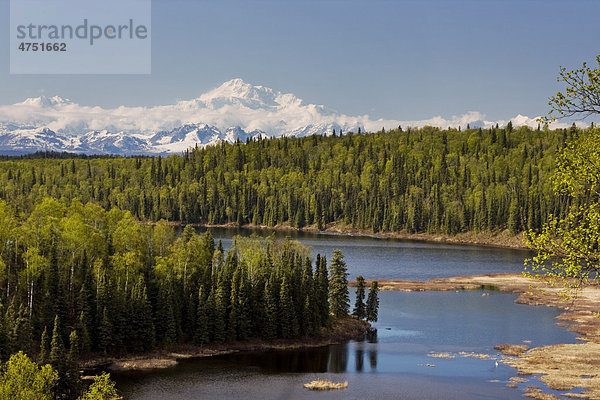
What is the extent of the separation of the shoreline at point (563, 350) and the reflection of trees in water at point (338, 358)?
21.2m

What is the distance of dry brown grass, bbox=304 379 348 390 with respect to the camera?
77.0 meters

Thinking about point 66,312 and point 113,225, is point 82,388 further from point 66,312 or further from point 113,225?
point 113,225

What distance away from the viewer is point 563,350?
93.2 m

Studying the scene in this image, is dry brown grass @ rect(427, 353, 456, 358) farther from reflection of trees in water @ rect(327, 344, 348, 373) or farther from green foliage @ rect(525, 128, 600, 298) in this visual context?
green foliage @ rect(525, 128, 600, 298)

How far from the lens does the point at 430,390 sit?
76.4 m

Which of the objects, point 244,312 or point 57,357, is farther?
point 244,312

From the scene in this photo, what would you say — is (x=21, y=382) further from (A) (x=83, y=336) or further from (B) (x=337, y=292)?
(B) (x=337, y=292)

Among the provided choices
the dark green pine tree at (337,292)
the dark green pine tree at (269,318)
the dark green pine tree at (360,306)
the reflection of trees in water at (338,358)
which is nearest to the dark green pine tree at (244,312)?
the dark green pine tree at (269,318)

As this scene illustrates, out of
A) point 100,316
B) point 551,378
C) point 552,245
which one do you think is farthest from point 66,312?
point 552,245

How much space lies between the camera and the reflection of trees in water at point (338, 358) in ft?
284

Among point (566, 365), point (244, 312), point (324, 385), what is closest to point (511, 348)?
point (566, 365)

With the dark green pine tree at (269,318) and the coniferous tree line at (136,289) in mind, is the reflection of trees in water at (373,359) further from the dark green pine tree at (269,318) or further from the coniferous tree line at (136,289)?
the dark green pine tree at (269,318)

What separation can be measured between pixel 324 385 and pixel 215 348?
21.2 metres

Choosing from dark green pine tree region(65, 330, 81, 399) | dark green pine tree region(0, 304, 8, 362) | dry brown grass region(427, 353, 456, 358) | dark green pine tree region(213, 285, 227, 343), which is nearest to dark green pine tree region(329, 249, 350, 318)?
dry brown grass region(427, 353, 456, 358)
